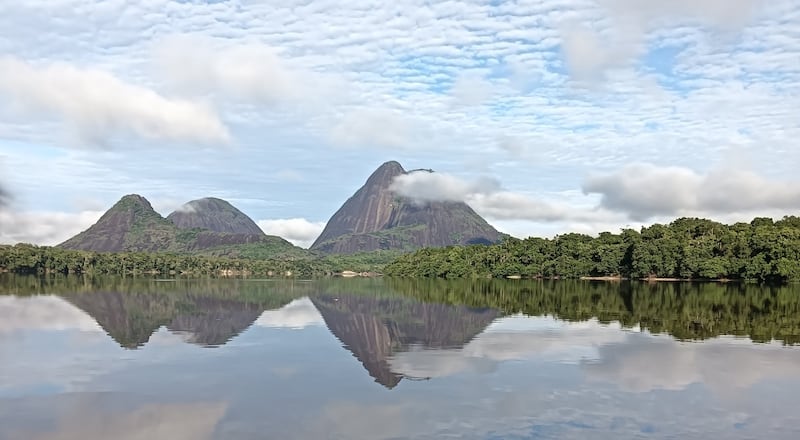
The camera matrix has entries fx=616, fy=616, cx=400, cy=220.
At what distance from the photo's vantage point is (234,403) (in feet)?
62.6

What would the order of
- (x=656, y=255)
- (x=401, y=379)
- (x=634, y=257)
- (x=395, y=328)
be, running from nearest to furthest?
(x=401, y=379) < (x=395, y=328) < (x=656, y=255) < (x=634, y=257)

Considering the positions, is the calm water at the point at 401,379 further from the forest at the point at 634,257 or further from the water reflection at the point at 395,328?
the forest at the point at 634,257

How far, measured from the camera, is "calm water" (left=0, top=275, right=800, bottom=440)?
1652cm

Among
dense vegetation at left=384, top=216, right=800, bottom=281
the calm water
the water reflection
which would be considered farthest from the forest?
the water reflection

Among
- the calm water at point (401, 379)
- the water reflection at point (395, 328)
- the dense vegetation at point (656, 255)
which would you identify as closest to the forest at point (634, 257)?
the dense vegetation at point (656, 255)

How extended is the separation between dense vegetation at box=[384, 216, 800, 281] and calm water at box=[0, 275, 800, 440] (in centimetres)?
7994

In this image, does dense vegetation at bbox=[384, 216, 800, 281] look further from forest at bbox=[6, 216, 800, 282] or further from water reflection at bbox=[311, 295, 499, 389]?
water reflection at bbox=[311, 295, 499, 389]

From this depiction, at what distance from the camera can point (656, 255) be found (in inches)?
5015

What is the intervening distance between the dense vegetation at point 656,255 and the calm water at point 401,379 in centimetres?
7994

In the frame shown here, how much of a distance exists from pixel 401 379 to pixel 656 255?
385ft

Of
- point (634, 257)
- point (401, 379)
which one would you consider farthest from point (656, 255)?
point (401, 379)

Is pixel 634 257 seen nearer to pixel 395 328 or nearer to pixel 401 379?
pixel 395 328

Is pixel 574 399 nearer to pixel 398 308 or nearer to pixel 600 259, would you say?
pixel 398 308

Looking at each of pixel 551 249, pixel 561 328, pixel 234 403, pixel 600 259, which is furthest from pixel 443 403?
pixel 551 249
